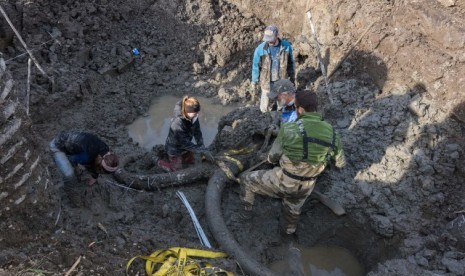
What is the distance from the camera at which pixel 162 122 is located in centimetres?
743

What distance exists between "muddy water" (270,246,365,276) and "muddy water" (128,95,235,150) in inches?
103

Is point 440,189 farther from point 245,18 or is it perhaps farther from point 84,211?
point 245,18

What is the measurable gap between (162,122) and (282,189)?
11.4 ft

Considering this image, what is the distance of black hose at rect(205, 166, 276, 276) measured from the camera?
14.3ft

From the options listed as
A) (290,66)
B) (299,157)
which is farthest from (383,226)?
(290,66)

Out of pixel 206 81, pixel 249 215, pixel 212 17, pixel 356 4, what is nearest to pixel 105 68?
pixel 206 81

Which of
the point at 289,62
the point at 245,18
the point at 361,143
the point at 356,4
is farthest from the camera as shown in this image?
the point at 245,18

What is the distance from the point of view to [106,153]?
5238 millimetres

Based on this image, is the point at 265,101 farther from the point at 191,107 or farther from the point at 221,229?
the point at 221,229

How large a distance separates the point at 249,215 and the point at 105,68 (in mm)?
4377

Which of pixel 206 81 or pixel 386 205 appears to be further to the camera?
pixel 206 81

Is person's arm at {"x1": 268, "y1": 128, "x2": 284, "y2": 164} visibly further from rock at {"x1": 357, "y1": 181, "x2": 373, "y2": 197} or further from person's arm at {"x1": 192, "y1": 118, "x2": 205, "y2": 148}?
person's arm at {"x1": 192, "y1": 118, "x2": 205, "y2": 148}

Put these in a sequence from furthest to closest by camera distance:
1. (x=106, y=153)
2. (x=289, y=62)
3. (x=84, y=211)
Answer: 1. (x=289, y=62)
2. (x=106, y=153)
3. (x=84, y=211)

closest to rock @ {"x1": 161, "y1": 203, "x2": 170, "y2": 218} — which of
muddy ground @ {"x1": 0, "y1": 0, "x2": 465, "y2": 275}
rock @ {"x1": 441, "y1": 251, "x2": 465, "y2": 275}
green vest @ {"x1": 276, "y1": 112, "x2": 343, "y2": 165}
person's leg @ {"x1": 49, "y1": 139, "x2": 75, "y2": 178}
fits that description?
muddy ground @ {"x1": 0, "y1": 0, "x2": 465, "y2": 275}
